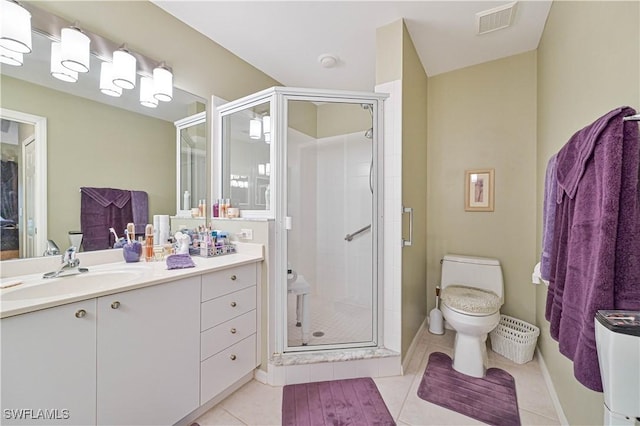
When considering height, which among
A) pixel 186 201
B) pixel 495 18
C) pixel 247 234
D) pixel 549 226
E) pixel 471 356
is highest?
pixel 495 18

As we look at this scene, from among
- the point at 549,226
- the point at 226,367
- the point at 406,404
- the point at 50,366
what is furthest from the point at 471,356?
the point at 50,366

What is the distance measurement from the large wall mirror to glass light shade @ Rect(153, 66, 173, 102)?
0.26 ft

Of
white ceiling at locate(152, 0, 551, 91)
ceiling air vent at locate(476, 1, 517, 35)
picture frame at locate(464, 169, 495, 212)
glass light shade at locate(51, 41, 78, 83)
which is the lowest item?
picture frame at locate(464, 169, 495, 212)

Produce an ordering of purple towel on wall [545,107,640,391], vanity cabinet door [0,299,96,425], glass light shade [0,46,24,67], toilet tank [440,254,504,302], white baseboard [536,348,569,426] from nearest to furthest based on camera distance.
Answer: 1. purple towel on wall [545,107,640,391]
2. vanity cabinet door [0,299,96,425]
3. glass light shade [0,46,24,67]
4. white baseboard [536,348,569,426]
5. toilet tank [440,254,504,302]

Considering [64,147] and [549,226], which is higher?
[64,147]

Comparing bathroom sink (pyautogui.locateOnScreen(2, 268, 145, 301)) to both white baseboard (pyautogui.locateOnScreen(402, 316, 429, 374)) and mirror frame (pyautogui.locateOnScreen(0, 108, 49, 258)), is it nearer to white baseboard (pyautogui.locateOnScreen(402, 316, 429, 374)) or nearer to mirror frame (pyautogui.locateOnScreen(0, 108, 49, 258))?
mirror frame (pyautogui.locateOnScreen(0, 108, 49, 258))

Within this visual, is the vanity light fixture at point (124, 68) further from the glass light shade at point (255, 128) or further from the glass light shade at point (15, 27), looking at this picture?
the glass light shade at point (255, 128)

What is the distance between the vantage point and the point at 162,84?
5.66ft

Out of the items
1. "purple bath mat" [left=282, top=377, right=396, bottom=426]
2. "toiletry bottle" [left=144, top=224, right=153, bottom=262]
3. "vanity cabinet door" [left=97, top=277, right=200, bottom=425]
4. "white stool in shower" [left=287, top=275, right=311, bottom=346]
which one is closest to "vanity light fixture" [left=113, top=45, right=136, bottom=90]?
"toiletry bottle" [left=144, top=224, right=153, bottom=262]

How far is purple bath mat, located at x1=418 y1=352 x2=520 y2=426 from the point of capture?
4.87ft

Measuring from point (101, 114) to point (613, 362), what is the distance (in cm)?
234

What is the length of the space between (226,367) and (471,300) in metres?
1.74

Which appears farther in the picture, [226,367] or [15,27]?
[226,367]

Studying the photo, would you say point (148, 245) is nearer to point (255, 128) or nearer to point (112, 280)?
point (112, 280)
